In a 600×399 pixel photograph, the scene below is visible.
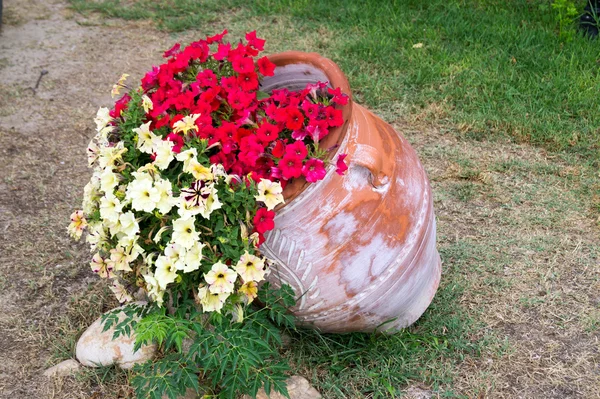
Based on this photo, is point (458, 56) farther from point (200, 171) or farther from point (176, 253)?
point (176, 253)

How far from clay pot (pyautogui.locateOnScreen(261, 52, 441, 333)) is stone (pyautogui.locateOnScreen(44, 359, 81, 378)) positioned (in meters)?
0.89

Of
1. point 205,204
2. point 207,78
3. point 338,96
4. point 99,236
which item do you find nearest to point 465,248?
point 338,96

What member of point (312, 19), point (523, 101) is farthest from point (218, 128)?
point (312, 19)

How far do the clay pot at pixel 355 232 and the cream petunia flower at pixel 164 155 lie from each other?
385 mm

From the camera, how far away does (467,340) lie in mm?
2850

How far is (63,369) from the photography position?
2.71m

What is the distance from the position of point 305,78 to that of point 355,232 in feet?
2.15

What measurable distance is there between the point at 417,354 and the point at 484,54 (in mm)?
2988

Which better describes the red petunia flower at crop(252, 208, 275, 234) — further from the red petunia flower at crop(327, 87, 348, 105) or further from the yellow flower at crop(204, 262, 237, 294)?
the red petunia flower at crop(327, 87, 348, 105)

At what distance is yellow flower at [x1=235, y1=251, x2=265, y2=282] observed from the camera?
2.18 meters

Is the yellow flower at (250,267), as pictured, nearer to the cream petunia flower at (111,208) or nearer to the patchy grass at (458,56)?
the cream petunia flower at (111,208)

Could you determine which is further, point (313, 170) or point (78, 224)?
point (78, 224)

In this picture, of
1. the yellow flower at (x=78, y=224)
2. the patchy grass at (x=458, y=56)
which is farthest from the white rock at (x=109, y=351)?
the patchy grass at (x=458, y=56)

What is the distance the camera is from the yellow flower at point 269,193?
2.18 metres
